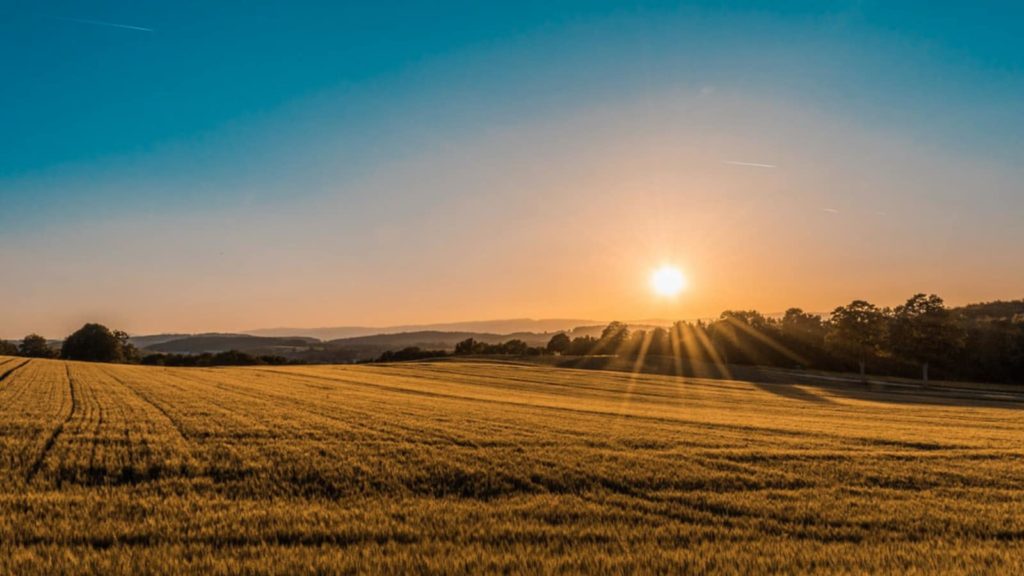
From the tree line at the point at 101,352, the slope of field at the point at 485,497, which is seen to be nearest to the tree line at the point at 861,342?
the slope of field at the point at 485,497

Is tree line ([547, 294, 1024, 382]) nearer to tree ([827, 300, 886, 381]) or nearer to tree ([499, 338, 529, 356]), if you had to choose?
tree ([827, 300, 886, 381])

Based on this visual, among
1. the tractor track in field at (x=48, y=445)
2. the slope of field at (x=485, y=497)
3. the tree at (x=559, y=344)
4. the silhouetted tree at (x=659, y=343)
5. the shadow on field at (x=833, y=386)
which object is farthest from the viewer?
the tree at (x=559, y=344)

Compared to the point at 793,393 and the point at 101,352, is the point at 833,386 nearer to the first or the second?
the point at 793,393

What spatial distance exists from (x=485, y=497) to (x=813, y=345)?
→ 10317 cm

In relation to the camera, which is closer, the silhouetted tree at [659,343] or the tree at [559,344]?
the silhouetted tree at [659,343]

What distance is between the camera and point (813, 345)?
322ft

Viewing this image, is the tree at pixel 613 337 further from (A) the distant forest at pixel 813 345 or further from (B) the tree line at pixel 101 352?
(B) the tree line at pixel 101 352

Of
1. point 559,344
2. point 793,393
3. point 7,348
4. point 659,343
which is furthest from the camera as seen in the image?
point 559,344

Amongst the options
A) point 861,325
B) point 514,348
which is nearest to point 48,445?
point 861,325

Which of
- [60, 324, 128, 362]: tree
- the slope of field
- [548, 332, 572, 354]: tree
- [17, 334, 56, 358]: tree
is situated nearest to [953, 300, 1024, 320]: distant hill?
[548, 332, 572, 354]: tree

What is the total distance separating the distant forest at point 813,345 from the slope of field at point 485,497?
60.3 metres

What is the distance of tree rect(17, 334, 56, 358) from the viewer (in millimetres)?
116375

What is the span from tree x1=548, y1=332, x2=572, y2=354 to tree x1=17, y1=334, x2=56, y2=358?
106m

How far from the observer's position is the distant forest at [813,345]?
230ft
